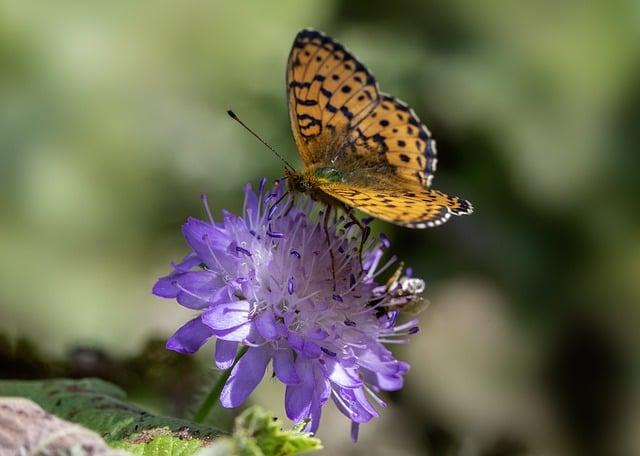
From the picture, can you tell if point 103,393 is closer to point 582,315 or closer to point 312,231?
point 312,231

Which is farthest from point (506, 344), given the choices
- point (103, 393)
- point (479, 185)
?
point (103, 393)

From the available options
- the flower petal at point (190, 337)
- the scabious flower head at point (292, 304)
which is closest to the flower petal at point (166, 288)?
the scabious flower head at point (292, 304)

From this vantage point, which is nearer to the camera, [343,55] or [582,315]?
[343,55]

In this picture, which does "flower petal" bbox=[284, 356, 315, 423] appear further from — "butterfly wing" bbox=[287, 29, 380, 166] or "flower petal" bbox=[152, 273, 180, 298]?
"butterfly wing" bbox=[287, 29, 380, 166]

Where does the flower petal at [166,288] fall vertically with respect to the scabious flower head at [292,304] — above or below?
below

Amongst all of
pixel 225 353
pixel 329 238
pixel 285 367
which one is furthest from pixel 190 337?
pixel 329 238

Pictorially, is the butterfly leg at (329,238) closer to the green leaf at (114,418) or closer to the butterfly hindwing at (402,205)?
the butterfly hindwing at (402,205)
